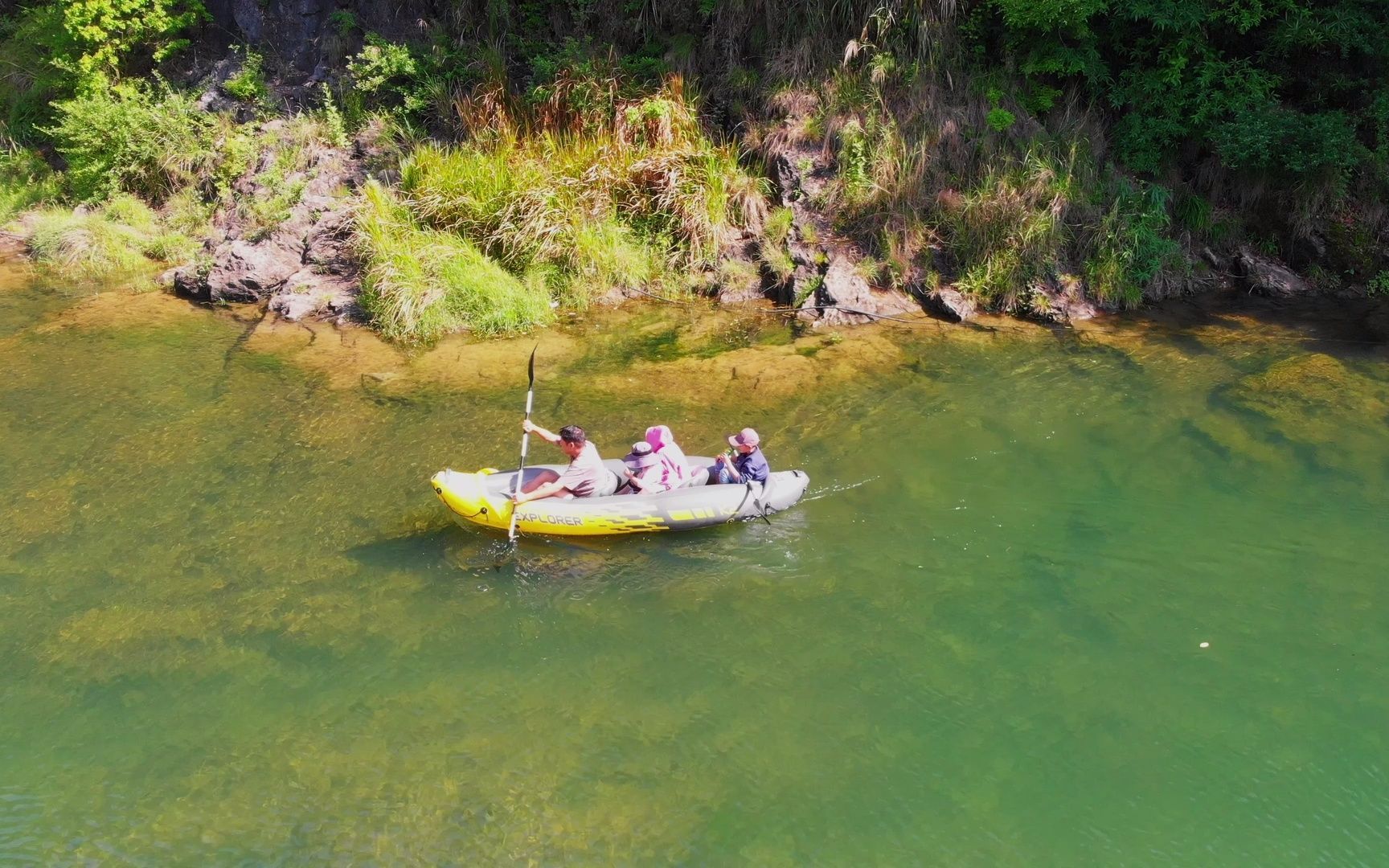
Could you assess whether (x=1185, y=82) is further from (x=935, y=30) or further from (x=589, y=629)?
(x=589, y=629)

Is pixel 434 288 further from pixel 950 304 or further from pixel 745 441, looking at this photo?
pixel 950 304

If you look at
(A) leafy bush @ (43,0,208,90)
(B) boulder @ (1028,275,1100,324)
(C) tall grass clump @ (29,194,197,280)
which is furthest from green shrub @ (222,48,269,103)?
(B) boulder @ (1028,275,1100,324)

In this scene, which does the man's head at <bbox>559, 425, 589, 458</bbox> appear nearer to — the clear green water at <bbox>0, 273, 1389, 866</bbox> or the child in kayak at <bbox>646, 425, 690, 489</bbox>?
the child in kayak at <bbox>646, 425, 690, 489</bbox>

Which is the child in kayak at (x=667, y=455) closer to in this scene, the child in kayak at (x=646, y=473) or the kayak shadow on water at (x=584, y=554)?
the child in kayak at (x=646, y=473)

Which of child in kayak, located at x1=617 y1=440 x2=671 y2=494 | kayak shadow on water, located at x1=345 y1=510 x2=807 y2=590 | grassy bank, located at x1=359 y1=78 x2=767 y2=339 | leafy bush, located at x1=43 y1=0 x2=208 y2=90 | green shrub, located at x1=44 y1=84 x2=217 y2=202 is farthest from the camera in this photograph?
leafy bush, located at x1=43 y1=0 x2=208 y2=90


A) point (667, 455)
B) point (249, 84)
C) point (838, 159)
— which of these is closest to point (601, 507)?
point (667, 455)

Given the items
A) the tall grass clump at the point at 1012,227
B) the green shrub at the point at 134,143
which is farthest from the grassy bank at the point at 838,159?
the green shrub at the point at 134,143
